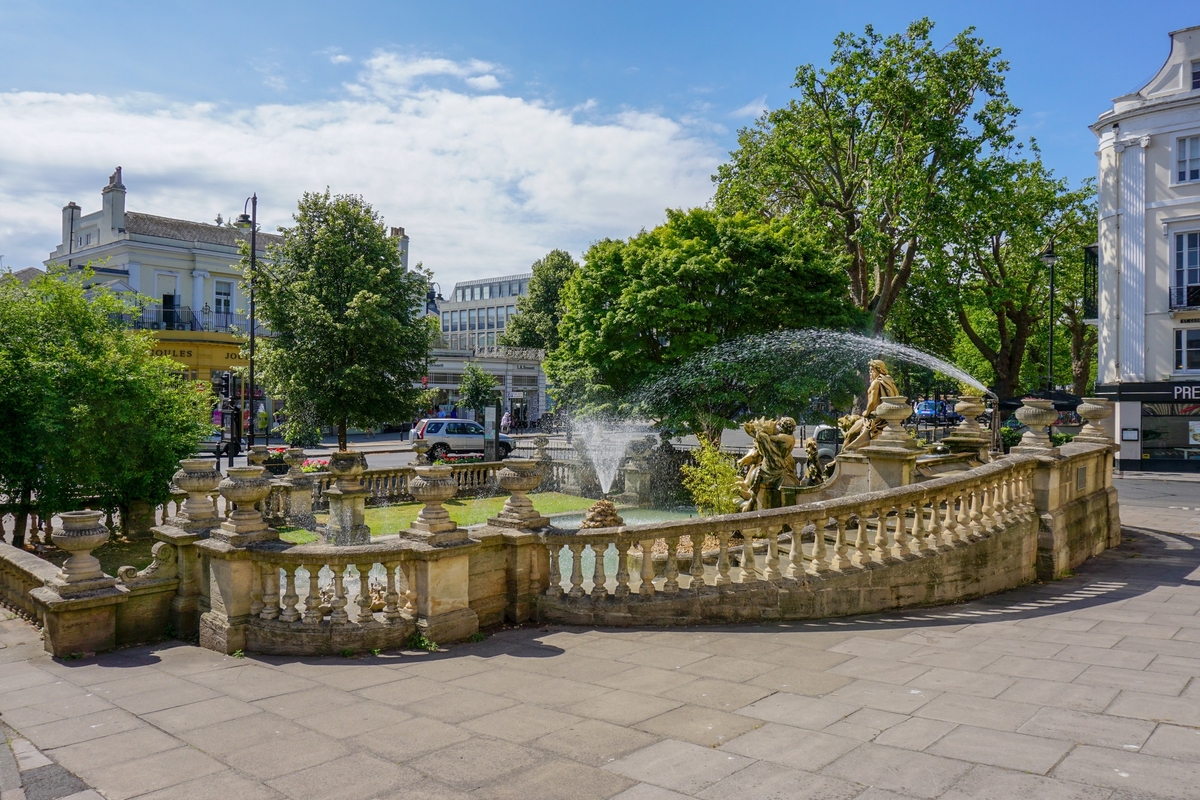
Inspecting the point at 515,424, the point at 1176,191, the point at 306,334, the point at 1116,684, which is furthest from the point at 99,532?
the point at 515,424

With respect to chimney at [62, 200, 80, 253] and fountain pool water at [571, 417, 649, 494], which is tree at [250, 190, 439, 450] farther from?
chimney at [62, 200, 80, 253]

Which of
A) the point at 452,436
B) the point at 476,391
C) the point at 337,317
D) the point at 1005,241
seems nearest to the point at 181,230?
the point at 476,391

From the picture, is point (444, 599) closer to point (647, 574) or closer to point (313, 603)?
point (313, 603)

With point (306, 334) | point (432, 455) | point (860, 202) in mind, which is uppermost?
point (860, 202)

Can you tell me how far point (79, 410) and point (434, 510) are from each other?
833 cm

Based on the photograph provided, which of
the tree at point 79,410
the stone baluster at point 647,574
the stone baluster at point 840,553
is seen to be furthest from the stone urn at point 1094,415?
the tree at point 79,410

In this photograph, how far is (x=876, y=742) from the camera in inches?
183

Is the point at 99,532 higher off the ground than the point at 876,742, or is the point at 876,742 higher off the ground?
the point at 99,532

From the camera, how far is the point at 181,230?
47250 mm

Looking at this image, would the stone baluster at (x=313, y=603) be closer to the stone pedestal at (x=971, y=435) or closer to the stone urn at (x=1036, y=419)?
the stone urn at (x=1036, y=419)

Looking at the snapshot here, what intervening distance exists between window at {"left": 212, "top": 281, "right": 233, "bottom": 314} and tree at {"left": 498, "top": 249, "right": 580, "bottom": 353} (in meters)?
18.8

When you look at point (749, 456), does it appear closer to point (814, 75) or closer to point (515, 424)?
point (814, 75)

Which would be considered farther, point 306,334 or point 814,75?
point 814,75

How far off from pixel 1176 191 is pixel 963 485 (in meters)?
25.4
